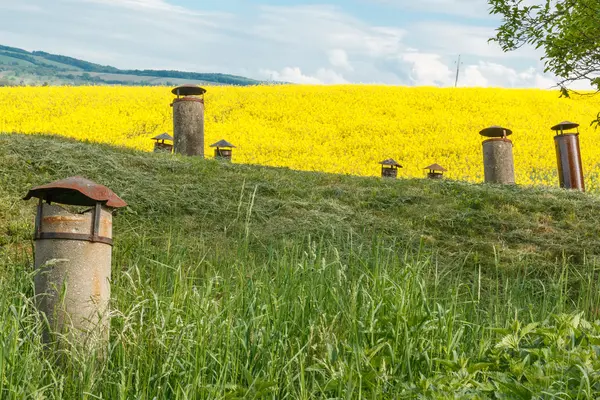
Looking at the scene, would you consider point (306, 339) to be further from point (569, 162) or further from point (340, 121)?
point (340, 121)

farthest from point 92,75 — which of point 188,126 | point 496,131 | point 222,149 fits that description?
point 496,131

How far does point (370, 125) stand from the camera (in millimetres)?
29766

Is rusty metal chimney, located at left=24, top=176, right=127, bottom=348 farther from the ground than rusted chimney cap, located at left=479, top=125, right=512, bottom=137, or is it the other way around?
rusted chimney cap, located at left=479, top=125, right=512, bottom=137

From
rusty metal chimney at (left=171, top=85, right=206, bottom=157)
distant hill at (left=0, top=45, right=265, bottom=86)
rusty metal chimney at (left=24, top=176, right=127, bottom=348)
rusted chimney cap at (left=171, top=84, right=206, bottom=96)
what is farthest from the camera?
distant hill at (left=0, top=45, right=265, bottom=86)

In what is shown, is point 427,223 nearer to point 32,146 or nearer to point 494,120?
point 32,146

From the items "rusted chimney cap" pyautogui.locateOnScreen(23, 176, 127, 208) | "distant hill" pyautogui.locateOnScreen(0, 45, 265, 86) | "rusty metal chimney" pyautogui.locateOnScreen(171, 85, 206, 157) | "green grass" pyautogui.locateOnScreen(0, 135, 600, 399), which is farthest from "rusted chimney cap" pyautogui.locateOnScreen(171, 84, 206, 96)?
"distant hill" pyautogui.locateOnScreen(0, 45, 265, 86)

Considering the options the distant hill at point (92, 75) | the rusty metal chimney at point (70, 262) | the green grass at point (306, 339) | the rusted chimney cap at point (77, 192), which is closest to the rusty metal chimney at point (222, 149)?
the green grass at point (306, 339)

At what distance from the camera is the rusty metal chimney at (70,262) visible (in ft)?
13.6

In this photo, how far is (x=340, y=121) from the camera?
30.4 metres

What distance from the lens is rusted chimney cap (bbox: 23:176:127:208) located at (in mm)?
4211

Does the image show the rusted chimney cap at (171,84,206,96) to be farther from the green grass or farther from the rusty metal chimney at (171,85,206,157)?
the green grass

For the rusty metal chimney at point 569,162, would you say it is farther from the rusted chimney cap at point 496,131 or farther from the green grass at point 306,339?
the green grass at point 306,339

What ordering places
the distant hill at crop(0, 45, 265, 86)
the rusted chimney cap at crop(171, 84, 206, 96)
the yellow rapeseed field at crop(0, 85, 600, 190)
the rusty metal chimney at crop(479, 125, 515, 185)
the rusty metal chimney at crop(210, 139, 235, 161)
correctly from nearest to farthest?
the rusty metal chimney at crop(479, 125, 515, 185) < the rusted chimney cap at crop(171, 84, 206, 96) < the rusty metal chimney at crop(210, 139, 235, 161) < the yellow rapeseed field at crop(0, 85, 600, 190) < the distant hill at crop(0, 45, 265, 86)

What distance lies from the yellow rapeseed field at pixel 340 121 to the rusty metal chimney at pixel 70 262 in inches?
708
